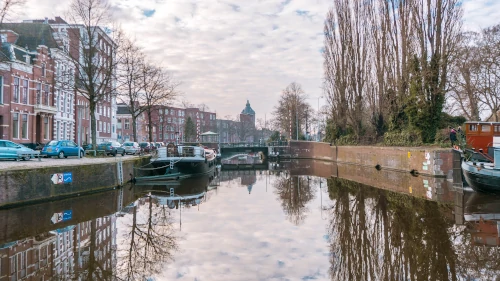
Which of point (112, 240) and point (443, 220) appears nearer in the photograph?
point (112, 240)

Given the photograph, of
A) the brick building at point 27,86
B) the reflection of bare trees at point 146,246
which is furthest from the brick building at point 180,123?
the reflection of bare trees at point 146,246

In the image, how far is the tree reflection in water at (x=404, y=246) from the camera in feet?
21.6

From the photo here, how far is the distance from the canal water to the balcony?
2523 centimetres

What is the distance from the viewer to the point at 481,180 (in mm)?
16047

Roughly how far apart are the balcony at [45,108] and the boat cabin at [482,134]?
3501 centimetres

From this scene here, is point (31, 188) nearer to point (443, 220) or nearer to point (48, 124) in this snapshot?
point (443, 220)

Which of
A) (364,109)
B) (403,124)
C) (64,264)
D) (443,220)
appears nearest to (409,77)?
(403,124)

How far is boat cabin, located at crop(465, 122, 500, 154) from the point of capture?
20797mm

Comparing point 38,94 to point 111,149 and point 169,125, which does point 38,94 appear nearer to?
point 111,149

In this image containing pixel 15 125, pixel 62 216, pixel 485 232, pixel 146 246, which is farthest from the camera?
pixel 15 125

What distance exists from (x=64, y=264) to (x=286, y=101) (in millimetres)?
63567

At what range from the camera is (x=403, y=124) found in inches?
1254

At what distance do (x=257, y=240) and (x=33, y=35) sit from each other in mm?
40578

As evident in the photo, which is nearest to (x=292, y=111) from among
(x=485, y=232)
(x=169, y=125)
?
(x=169, y=125)
